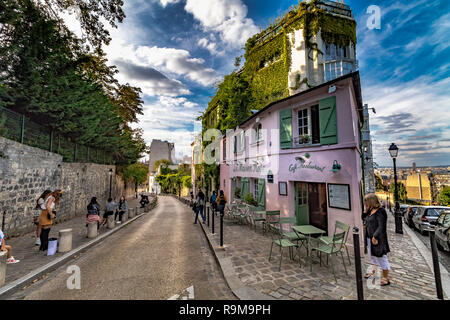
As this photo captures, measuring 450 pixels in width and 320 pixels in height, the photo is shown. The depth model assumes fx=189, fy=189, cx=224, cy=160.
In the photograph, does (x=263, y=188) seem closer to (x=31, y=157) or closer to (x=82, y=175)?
(x=31, y=157)

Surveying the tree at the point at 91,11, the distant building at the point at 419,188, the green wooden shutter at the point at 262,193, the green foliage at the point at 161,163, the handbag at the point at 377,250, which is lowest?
the distant building at the point at 419,188

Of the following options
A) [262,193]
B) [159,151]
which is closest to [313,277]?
[262,193]

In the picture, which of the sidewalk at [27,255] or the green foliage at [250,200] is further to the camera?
the green foliage at [250,200]

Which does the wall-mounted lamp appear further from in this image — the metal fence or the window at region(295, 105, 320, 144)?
the metal fence

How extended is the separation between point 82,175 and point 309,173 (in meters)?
14.7

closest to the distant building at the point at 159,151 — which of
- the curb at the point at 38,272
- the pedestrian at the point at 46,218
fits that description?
the curb at the point at 38,272

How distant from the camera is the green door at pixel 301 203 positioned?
7.78 m

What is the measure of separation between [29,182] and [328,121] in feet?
40.5

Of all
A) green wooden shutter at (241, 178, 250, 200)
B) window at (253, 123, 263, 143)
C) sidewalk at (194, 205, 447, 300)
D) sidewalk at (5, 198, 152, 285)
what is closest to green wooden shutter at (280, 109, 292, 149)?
window at (253, 123, 263, 143)

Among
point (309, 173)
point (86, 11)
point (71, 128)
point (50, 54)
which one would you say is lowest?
point (309, 173)

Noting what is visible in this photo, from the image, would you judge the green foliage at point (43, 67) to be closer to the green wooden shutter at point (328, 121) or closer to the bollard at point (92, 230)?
the bollard at point (92, 230)

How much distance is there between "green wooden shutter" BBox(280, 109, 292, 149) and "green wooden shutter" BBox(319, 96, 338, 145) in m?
1.39
